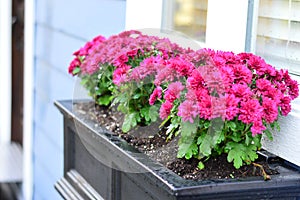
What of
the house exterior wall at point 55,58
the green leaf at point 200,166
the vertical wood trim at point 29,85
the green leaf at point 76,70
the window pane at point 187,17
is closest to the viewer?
the green leaf at point 200,166

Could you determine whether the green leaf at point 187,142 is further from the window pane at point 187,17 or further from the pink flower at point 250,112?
the window pane at point 187,17

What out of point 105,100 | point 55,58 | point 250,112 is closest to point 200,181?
point 250,112

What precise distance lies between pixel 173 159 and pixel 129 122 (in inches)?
9.9

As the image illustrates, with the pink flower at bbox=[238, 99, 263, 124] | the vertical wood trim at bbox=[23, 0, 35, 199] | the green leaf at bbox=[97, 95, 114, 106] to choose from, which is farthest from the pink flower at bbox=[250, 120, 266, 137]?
the vertical wood trim at bbox=[23, 0, 35, 199]

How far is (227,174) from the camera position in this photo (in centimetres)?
137

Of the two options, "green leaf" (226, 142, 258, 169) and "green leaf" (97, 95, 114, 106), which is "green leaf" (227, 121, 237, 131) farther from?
"green leaf" (97, 95, 114, 106)

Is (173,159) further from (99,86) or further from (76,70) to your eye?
(76,70)

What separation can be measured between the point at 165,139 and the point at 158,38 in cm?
30

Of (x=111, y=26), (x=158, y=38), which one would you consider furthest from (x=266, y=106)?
(x=111, y=26)

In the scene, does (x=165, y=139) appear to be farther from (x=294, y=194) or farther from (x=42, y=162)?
(x=42, y=162)

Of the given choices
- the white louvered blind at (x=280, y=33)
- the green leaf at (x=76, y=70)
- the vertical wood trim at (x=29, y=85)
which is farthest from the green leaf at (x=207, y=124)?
the vertical wood trim at (x=29, y=85)

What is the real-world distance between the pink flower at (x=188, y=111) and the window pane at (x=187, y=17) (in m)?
0.60

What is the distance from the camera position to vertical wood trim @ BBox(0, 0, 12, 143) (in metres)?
4.71

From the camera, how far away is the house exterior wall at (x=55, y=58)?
97.6 inches
